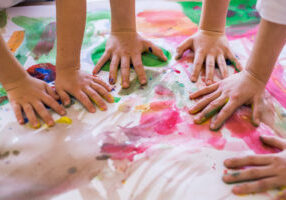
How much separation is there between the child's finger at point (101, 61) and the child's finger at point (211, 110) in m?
0.39

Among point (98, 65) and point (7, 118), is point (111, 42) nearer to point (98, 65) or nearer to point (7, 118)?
point (98, 65)

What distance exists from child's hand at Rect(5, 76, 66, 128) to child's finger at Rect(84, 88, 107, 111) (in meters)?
0.09

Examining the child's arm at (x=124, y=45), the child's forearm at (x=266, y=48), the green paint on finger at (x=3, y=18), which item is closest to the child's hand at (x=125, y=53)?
the child's arm at (x=124, y=45)

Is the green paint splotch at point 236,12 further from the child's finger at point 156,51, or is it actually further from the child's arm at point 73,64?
the child's arm at point 73,64

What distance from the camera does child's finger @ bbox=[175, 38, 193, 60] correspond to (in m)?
0.93

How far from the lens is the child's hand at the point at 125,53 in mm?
838

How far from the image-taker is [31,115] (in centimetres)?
70

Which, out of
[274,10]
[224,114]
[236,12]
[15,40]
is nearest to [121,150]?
[224,114]

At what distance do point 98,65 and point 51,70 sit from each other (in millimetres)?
165

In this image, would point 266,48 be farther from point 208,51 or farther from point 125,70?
point 125,70

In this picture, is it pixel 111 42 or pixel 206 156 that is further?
pixel 111 42

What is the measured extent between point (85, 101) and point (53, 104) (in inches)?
3.6

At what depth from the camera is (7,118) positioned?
72 cm

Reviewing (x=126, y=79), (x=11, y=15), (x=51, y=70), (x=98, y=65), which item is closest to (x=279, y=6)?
(x=126, y=79)
